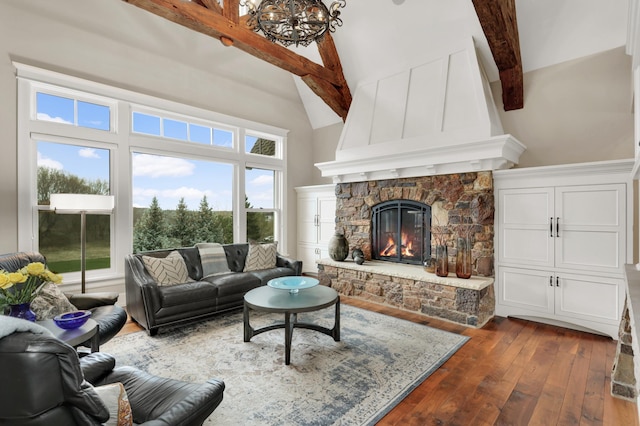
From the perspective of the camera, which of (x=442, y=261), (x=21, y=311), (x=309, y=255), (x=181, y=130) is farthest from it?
(x=309, y=255)

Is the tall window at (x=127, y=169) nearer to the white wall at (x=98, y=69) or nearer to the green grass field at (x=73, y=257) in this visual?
the green grass field at (x=73, y=257)

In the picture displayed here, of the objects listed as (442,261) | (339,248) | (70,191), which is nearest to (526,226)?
(442,261)

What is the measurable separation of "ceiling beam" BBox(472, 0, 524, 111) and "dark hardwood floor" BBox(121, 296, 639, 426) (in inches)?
120

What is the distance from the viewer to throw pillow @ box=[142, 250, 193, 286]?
384 cm

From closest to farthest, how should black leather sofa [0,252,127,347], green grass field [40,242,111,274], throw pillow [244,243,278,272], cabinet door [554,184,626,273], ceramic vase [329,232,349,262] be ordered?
black leather sofa [0,252,127,347]
cabinet door [554,184,626,273]
green grass field [40,242,111,274]
throw pillow [244,243,278,272]
ceramic vase [329,232,349,262]

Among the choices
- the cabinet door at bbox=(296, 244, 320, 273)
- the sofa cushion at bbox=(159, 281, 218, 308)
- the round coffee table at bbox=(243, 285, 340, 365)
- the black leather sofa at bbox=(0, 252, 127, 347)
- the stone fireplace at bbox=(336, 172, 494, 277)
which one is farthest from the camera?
the cabinet door at bbox=(296, 244, 320, 273)

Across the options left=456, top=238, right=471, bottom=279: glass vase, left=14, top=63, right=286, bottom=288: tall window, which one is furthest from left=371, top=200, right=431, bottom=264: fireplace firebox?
left=14, top=63, right=286, bottom=288: tall window

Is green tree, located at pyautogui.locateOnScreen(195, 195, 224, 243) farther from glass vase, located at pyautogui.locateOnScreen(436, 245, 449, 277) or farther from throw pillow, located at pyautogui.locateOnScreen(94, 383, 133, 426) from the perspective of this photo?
throw pillow, located at pyautogui.locateOnScreen(94, 383, 133, 426)

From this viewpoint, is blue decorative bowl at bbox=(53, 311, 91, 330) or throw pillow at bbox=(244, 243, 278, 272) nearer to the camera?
blue decorative bowl at bbox=(53, 311, 91, 330)

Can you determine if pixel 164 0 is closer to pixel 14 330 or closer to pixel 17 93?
pixel 17 93

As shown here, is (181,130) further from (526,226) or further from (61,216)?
(526,226)

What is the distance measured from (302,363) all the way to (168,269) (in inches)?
86.0

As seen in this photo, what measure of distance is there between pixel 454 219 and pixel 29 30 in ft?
18.8

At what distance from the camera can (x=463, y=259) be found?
4035 millimetres
